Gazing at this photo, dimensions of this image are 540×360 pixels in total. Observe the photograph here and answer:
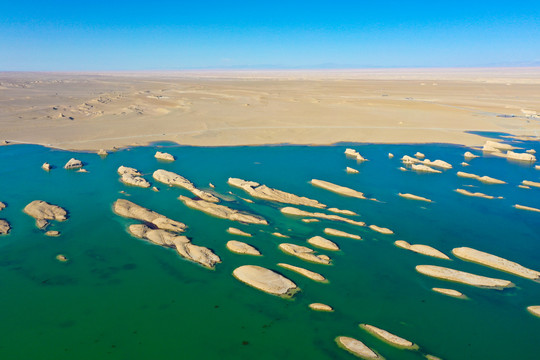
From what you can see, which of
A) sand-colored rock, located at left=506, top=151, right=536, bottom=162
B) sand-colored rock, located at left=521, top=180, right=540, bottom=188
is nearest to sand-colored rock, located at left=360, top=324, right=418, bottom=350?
sand-colored rock, located at left=521, top=180, right=540, bottom=188

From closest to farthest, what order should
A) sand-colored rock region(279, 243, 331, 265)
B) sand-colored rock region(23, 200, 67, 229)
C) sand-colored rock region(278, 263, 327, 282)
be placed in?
sand-colored rock region(278, 263, 327, 282) → sand-colored rock region(279, 243, 331, 265) → sand-colored rock region(23, 200, 67, 229)

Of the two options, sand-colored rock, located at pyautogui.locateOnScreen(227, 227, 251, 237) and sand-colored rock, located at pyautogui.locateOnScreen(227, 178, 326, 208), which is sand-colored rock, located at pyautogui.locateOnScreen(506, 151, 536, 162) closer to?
sand-colored rock, located at pyautogui.locateOnScreen(227, 178, 326, 208)

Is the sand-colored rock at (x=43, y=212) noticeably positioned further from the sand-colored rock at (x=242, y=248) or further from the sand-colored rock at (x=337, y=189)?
the sand-colored rock at (x=337, y=189)

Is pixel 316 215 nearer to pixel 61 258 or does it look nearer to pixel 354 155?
pixel 61 258

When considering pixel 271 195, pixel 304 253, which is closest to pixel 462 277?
pixel 304 253

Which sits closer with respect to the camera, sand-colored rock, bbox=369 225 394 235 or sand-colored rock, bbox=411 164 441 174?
sand-colored rock, bbox=369 225 394 235

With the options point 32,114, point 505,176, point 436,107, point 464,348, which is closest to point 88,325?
point 464,348

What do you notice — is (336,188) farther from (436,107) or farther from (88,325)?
(436,107)
